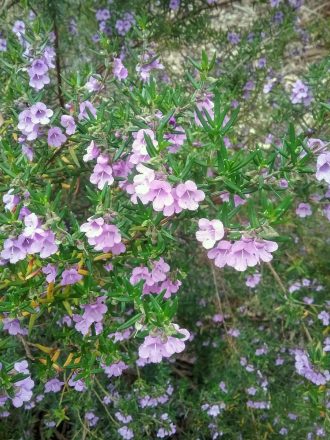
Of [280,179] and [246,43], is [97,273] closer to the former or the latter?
[280,179]

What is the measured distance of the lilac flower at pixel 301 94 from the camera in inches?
112

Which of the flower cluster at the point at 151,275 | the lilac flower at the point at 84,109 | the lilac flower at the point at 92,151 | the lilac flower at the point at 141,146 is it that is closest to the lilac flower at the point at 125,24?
the lilac flower at the point at 84,109

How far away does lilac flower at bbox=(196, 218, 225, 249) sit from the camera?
141cm

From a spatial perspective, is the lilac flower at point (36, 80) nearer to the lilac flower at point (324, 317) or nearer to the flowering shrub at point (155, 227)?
the flowering shrub at point (155, 227)

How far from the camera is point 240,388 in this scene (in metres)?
3.03

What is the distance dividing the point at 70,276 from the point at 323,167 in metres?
0.84

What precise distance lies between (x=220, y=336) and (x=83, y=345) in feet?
5.80

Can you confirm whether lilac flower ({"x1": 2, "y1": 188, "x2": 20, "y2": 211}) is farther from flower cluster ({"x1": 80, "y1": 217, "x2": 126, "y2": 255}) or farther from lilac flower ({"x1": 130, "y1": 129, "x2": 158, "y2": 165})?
lilac flower ({"x1": 130, "y1": 129, "x2": 158, "y2": 165})

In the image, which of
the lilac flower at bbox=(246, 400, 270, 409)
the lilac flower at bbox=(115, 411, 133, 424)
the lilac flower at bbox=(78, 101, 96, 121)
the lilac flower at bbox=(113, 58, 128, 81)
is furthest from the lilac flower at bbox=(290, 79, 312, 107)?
the lilac flower at bbox=(115, 411, 133, 424)

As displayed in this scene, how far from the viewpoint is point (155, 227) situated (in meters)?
1.62

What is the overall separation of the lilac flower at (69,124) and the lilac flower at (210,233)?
69 centimetres

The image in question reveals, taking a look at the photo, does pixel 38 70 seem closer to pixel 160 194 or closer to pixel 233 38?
pixel 160 194

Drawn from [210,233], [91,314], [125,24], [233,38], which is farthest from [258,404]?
[125,24]

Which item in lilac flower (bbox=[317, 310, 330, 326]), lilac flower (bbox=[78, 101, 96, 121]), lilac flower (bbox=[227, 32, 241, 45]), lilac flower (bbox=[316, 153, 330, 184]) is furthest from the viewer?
lilac flower (bbox=[227, 32, 241, 45])
